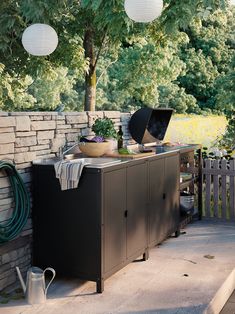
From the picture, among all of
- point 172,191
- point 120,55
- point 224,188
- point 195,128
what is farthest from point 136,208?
point 195,128

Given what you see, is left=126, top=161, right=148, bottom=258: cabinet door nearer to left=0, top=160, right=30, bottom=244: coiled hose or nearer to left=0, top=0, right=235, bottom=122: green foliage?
left=0, top=160, right=30, bottom=244: coiled hose

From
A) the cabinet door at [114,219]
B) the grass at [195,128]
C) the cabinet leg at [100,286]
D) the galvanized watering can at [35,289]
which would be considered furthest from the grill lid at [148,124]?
the grass at [195,128]

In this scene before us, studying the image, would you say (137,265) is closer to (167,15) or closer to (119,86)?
(167,15)

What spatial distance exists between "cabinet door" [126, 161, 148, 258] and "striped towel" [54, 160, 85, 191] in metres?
0.62

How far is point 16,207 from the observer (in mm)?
4039

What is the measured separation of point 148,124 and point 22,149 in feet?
7.80

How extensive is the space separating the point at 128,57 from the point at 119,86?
2.12 meters

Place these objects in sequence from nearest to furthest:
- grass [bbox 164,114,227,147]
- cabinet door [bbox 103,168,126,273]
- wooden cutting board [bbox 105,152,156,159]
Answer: cabinet door [bbox 103,168,126,273], wooden cutting board [bbox 105,152,156,159], grass [bbox 164,114,227,147]

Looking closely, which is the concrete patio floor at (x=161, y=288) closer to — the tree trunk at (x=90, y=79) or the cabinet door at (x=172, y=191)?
the cabinet door at (x=172, y=191)

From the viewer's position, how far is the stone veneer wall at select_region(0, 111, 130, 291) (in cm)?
403

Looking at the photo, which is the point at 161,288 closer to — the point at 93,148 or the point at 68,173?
the point at 68,173

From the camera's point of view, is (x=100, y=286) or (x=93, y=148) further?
(x=93, y=148)

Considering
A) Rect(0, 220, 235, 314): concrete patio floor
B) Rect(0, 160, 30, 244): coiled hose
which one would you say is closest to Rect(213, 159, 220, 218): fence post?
Rect(0, 220, 235, 314): concrete patio floor

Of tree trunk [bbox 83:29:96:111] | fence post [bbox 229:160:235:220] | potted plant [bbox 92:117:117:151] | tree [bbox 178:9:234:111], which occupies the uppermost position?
tree [bbox 178:9:234:111]
